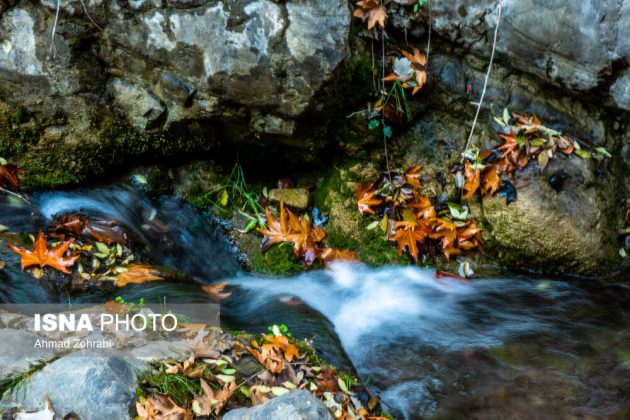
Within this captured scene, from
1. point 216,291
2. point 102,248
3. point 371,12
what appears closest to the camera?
point 102,248

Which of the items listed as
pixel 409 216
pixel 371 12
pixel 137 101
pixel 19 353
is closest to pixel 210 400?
pixel 19 353

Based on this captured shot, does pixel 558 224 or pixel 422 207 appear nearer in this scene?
pixel 558 224

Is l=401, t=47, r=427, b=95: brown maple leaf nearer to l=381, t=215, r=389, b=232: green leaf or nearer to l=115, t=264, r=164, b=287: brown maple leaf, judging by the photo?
l=381, t=215, r=389, b=232: green leaf

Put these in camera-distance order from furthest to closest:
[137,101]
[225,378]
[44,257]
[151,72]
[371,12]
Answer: [137,101] → [151,72] → [371,12] → [44,257] → [225,378]

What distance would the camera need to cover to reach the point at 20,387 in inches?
99.0

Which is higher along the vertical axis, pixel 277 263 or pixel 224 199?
pixel 224 199

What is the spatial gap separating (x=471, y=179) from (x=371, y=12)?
1.71m

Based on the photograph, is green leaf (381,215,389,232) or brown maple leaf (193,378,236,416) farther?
green leaf (381,215,389,232)

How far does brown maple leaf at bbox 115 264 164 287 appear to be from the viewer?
3.92m

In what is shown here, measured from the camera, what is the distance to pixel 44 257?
3811 mm

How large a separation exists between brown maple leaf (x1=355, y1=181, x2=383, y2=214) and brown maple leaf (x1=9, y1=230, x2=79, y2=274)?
2455 mm

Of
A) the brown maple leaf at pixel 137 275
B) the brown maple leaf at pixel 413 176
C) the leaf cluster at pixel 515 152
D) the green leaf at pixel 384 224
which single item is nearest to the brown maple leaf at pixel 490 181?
the leaf cluster at pixel 515 152

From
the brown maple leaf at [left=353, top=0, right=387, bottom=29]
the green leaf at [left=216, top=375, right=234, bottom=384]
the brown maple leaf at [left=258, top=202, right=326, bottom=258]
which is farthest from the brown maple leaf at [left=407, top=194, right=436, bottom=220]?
the green leaf at [left=216, top=375, right=234, bottom=384]

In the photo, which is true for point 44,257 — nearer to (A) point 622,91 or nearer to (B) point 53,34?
(B) point 53,34
